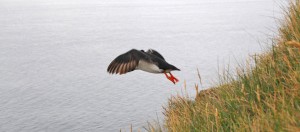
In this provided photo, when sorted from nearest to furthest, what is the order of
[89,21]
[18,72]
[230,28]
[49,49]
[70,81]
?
[70,81] → [18,72] → [49,49] → [230,28] → [89,21]

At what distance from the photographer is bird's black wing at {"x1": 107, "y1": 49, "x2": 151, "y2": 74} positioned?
37.6ft

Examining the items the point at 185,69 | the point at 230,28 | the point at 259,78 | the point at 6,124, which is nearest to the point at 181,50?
the point at 185,69

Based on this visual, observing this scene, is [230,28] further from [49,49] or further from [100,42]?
[49,49]

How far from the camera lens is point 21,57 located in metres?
103

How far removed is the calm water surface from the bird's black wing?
26165 millimetres

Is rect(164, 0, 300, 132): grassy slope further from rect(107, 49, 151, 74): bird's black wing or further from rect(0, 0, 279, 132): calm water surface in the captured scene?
rect(0, 0, 279, 132): calm water surface

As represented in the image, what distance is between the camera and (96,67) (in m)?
90.1

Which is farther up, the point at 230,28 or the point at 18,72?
the point at 230,28

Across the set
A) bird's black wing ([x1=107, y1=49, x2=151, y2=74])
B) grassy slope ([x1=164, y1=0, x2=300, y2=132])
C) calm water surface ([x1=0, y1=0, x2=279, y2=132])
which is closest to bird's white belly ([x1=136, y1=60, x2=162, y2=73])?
bird's black wing ([x1=107, y1=49, x2=151, y2=74])

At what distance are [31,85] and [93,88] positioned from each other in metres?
12.3

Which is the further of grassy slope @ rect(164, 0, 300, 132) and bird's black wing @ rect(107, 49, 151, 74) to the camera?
bird's black wing @ rect(107, 49, 151, 74)

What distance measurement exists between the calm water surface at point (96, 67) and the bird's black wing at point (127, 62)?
26165mm

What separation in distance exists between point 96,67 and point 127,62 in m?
79.2

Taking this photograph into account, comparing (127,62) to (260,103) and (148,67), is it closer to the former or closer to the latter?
(148,67)
